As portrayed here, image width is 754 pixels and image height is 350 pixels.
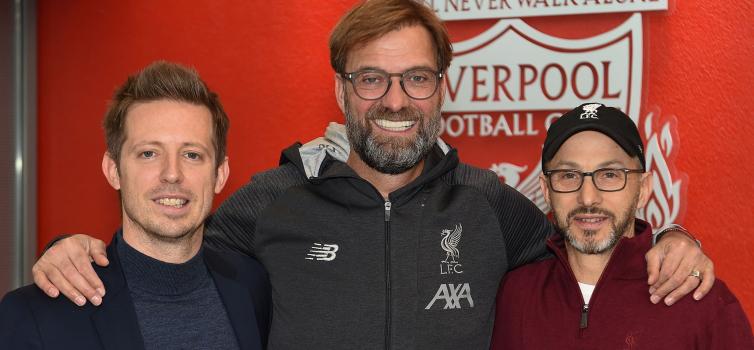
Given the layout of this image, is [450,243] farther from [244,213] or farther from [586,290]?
[244,213]

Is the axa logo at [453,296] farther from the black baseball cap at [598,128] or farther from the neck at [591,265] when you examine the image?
the black baseball cap at [598,128]

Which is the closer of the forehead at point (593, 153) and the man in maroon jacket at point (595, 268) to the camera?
the man in maroon jacket at point (595, 268)

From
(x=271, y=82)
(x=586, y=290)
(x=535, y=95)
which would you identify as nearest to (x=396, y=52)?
(x=586, y=290)

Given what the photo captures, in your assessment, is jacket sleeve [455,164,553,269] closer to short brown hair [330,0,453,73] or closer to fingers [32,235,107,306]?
short brown hair [330,0,453,73]

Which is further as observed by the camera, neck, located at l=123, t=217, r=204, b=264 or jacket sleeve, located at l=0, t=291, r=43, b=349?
neck, located at l=123, t=217, r=204, b=264

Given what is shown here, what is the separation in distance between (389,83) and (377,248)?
432 millimetres

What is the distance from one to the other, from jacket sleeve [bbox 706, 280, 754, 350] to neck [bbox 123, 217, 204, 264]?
45.2 inches

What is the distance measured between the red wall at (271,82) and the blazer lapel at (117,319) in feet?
6.32

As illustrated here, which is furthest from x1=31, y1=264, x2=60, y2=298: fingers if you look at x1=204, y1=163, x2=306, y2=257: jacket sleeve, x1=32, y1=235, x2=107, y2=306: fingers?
x1=204, y1=163, x2=306, y2=257: jacket sleeve

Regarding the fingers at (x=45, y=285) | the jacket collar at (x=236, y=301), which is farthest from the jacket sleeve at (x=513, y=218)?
the fingers at (x=45, y=285)

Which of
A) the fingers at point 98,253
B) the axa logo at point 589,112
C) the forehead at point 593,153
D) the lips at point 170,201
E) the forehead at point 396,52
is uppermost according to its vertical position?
the forehead at point 396,52

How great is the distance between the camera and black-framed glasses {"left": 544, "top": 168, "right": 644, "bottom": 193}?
2.00m

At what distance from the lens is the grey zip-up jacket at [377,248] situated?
2031mm

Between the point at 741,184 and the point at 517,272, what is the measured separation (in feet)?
4.76
